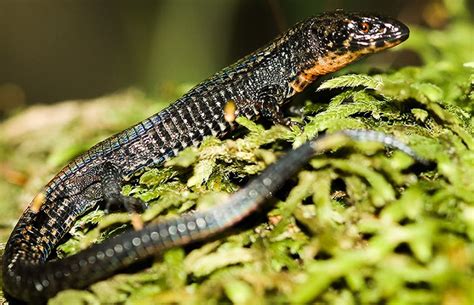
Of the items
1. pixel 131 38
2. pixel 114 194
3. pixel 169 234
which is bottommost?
pixel 169 234

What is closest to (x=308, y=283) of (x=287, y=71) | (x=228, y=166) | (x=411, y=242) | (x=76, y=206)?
(x=411, y=242)

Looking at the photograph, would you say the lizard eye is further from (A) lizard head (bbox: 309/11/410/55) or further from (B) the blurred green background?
(B) the blurred green background

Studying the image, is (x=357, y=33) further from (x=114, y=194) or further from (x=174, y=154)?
(x=114, y=194)

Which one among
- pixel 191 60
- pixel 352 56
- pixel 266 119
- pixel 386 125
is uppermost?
pixel 191 60

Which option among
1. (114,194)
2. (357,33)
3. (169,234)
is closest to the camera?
(169,234)

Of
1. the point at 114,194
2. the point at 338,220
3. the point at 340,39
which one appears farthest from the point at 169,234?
the point at 340,39

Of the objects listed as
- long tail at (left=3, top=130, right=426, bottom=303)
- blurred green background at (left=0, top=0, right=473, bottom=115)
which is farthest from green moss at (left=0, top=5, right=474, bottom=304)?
blurred green background at (left=0, top=0, right=473, bottom=115)

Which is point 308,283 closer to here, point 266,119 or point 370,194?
point 370,194
